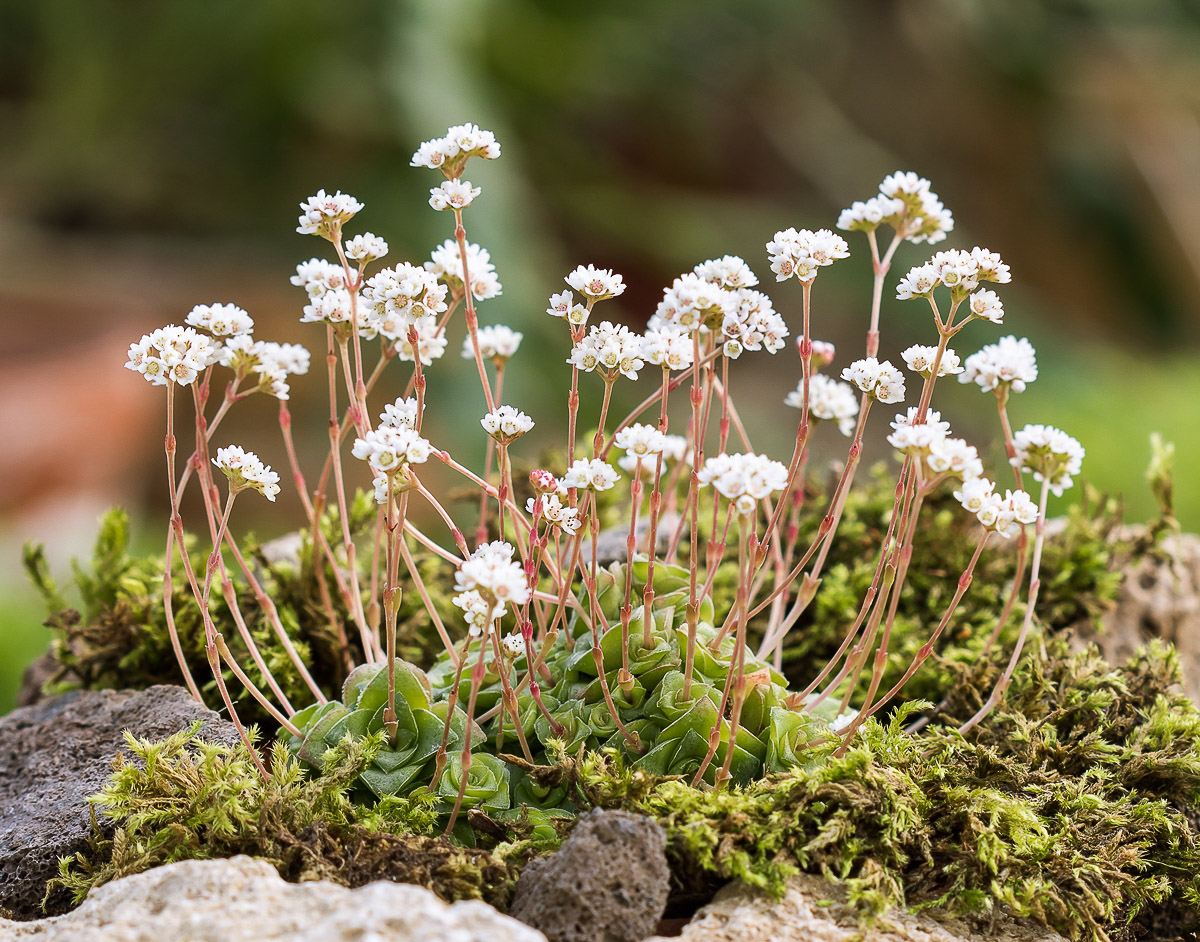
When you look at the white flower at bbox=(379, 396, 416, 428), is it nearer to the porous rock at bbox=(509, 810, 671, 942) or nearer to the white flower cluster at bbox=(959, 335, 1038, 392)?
the porous rock at bbox=(509, 810, 671, 942)

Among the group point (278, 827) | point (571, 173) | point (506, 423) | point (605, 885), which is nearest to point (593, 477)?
point (506, 423)

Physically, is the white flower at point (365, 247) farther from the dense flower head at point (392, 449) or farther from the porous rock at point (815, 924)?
the porous rock at point (815, 924)

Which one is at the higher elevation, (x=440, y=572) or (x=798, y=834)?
(x=440, y=572)

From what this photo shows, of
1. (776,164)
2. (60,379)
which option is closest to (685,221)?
(776,164)

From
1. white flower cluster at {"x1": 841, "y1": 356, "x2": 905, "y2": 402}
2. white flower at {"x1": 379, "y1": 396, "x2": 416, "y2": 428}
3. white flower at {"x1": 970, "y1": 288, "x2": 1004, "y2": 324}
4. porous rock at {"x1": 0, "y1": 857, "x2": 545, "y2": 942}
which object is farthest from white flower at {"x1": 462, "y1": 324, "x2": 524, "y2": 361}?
porous rock at {"x1": 0, "y1": 857, "x2": 545, "y2": 942}

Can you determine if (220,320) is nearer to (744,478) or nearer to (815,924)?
(744,478)

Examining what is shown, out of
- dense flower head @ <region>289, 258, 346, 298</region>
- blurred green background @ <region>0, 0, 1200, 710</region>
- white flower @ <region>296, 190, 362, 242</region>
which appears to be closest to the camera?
white flower @ <region>296, 190, 362, 242</region>

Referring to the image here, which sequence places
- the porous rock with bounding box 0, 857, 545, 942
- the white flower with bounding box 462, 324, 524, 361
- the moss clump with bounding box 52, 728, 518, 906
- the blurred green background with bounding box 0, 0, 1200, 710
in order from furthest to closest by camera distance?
the blurred green background with bounding box 0, 0, 1200, 710, the white flower with bounding box 462, 324, 524, 361, the moss clump with bounding box 52, 728, 518, 906, the porous rock with bounding box 0, 857, 545, 942

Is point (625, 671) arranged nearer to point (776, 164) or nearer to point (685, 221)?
point (685, 221)
